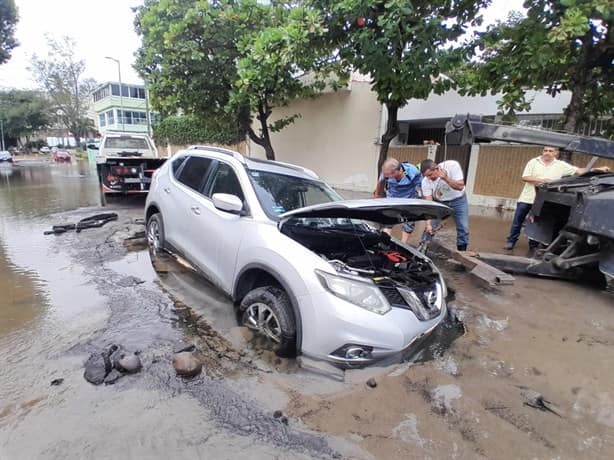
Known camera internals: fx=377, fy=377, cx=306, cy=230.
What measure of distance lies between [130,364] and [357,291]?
1.79 m

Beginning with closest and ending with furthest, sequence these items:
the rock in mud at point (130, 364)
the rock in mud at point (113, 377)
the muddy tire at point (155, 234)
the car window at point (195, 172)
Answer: the rock in mud at point (113, 377), the rock in mud at point (130, 364), the car window at point (195, 172), the muddy tire at point (155, 234)

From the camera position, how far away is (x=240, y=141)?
20312 mm

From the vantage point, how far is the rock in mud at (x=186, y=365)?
2811 mm

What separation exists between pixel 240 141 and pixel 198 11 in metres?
9.82

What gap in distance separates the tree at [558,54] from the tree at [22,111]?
194ft

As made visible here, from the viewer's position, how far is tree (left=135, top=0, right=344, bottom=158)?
30.6 feet

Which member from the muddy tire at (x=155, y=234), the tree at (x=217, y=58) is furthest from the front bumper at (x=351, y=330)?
the tree at (x=217, y=58)

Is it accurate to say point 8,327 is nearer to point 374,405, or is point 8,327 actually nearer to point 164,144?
point 374,405

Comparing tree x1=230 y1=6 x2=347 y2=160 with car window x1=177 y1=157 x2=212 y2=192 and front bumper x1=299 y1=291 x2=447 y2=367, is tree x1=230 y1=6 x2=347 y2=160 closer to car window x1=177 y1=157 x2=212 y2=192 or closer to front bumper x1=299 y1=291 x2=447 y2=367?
car window x1=177 y1=157 x2=212 y2=192

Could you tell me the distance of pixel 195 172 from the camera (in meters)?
4.59

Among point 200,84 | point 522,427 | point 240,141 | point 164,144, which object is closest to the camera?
point 522,427

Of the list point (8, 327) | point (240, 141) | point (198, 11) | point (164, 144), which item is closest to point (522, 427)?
point (8, 327)

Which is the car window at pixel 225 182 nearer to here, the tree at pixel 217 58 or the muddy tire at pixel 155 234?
the muddy tire at pixel 155 234

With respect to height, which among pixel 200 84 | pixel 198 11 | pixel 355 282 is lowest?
pixel 355 282
